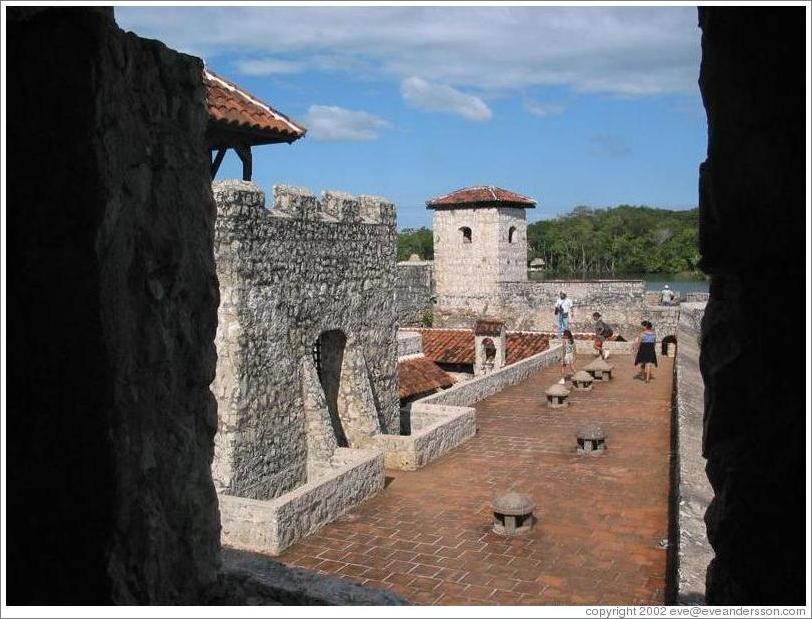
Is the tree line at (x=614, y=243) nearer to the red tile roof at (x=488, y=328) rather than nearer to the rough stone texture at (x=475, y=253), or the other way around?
the rough stone texture at (x=475, y=253)

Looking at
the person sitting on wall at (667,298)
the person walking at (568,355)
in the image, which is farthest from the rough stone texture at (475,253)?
the person walking at (568,355)

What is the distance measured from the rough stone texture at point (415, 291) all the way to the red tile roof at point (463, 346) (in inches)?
338

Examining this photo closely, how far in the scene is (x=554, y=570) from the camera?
731cm

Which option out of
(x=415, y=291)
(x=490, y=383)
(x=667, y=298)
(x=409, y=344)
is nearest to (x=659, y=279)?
(x=667, y=298)

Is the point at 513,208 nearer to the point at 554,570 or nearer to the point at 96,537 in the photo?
the point at 554,570

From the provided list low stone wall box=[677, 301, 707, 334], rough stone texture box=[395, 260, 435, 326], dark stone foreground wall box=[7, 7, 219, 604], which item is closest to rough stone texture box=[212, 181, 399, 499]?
dark stone foreground wall box=[7, 7, 219, 604]

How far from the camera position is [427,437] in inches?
440

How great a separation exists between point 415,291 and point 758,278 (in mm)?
30482

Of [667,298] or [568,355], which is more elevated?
[667,298]

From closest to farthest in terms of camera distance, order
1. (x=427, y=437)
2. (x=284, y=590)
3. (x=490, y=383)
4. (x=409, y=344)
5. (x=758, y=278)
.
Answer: (x=758, y=278) → (x=284, y=590) → (x=427, y=437) → (x=490, y=383) → (x=409, y=344)

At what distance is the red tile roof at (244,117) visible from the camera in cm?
988

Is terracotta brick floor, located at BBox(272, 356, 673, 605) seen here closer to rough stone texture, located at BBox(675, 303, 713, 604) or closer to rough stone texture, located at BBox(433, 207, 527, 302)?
rough stone texture, located at BBox(675, 303, 713, 604)

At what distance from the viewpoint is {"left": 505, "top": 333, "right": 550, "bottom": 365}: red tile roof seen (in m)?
21.9

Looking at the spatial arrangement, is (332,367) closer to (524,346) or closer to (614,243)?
(524,346)
